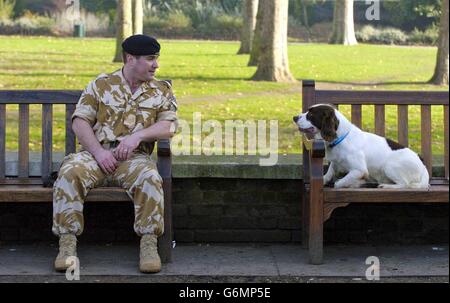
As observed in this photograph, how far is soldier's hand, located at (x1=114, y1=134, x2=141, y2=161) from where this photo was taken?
20.7 ft

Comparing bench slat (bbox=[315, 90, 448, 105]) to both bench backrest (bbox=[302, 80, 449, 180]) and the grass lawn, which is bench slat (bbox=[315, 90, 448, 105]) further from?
the grass lawn

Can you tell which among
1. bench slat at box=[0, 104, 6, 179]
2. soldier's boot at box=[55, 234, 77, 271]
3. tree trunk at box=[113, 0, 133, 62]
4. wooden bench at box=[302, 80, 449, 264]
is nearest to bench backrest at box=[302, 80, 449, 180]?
wooden bench at box=[302, 80, 449, 264]

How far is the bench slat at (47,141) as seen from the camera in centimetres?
683

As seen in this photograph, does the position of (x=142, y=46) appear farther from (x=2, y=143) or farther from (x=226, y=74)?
(x=226, y=74)

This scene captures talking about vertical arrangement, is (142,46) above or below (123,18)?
below

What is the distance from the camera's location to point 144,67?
646 cm

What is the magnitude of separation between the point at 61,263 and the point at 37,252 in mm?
684

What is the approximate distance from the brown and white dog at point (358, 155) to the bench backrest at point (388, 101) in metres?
0.24

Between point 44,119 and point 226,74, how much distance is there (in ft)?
47.5

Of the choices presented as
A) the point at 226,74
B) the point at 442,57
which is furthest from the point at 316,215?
the point at 442,57

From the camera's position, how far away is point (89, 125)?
6.43 meters

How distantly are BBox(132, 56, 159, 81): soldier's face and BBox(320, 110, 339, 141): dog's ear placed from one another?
114 centimetres

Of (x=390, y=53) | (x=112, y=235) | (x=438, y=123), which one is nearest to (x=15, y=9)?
(x=390, y=53)

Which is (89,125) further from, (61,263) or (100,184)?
(61,263)
